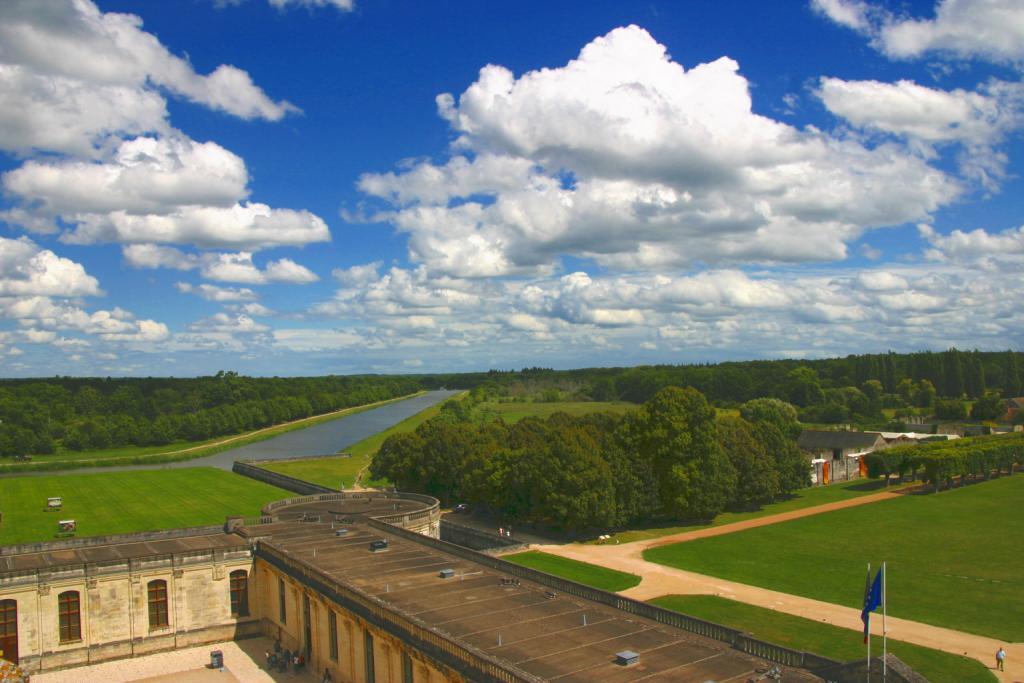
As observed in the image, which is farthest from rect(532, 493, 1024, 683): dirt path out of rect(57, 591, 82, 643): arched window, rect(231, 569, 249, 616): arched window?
rect(57, 591, 82, 643): arched window

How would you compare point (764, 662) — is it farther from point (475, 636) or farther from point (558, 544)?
point (558, 544)

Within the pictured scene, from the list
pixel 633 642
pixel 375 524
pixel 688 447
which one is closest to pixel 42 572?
pixel 375 524

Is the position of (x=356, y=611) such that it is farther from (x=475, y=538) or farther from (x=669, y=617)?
(x=475, y=538)

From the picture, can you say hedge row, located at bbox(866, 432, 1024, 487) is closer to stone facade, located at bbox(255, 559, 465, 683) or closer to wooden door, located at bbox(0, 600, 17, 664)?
stone facade, located at bbox(255, 559, 465, 683)

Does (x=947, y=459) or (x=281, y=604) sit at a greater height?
(x=947, y=459)

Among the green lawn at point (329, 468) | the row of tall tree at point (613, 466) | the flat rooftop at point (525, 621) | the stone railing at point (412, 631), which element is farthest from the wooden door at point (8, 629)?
the green lawn at point (329, 468)

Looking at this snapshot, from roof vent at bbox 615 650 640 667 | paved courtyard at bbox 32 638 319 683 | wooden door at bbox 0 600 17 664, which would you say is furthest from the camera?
wooden door at bbox 0 600 17 664

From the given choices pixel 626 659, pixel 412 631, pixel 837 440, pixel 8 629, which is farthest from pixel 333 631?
pixel 837 440
